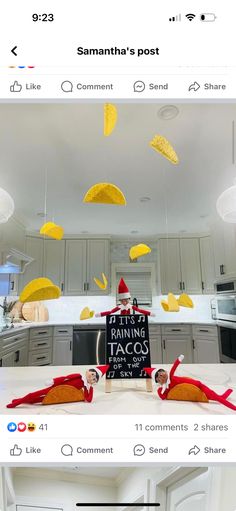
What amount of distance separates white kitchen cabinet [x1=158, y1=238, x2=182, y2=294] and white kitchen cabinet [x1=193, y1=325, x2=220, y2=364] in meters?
0.58

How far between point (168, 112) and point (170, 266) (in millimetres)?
2239

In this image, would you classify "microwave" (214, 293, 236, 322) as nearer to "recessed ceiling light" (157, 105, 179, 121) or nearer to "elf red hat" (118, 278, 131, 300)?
"recessed ceiling light" (157, 105, 179, 121)

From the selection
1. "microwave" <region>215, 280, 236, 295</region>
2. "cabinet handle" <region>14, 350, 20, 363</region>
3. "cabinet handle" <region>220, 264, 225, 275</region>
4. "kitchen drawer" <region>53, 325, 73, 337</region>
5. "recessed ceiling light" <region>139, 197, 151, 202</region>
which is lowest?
"cabinet handle" <region>14, 350, 20, 363</region>

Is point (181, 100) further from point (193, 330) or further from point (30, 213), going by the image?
point (193, 330)

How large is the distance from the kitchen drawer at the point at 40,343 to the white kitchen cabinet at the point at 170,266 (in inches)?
58.1

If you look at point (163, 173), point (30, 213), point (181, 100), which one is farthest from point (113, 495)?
point (30, 213)

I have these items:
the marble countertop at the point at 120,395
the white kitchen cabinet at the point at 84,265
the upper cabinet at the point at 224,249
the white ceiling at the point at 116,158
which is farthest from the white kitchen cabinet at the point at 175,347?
the marble countertop at the point at 120,395

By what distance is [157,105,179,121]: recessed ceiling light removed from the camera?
961 millimetres

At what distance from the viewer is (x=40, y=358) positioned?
8.24 feet

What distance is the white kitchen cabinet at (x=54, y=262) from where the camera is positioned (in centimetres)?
297

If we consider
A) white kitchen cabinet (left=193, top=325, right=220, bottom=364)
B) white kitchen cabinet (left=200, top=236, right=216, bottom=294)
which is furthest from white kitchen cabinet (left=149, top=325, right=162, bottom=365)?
white kitchen cabinet (left=200, top=236, right=216, bottom=294)

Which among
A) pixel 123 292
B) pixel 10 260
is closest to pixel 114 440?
pixel 123 292

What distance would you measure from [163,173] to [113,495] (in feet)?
4.84

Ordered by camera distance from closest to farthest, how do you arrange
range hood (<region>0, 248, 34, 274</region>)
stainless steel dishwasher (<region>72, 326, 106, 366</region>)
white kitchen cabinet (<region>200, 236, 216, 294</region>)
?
range hood (<region>0, 248, 34, 274</region>) < stainless steel dishwasher (<region>72, 326, 106, 366</region>) < white kitchen cabinet (<region>200, 236, 216, 294</region>)
